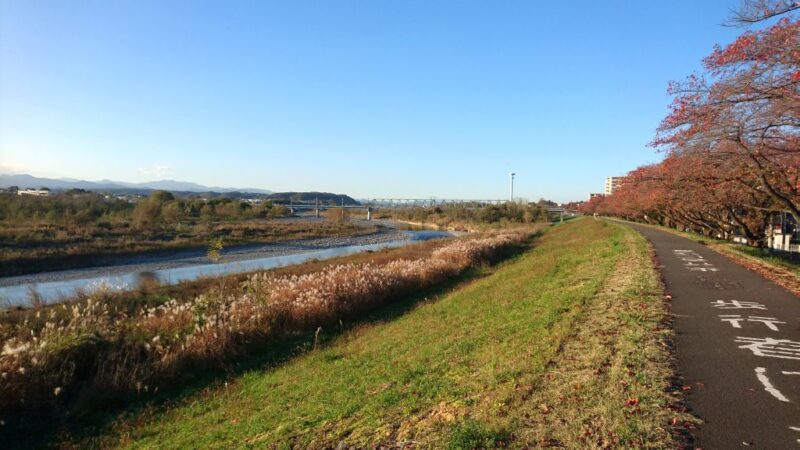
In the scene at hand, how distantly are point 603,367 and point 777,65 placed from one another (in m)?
6.31

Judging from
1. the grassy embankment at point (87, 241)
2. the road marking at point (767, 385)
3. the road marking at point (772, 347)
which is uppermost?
the road marking at point (772, 347)

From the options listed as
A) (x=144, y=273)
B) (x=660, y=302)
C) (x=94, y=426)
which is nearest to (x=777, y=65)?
(x=660, y=302)

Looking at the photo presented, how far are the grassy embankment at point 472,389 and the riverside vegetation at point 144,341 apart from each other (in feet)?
3.58

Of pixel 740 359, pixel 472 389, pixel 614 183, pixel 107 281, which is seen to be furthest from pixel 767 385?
pixel 614 183

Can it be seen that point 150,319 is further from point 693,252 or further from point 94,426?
point 693,252

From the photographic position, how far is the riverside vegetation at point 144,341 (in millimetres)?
8477

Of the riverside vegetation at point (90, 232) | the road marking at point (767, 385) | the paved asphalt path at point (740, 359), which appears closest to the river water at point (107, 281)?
the riverside vegetation at point (90, 232)

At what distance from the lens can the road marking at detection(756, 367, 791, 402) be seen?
4.93 meters

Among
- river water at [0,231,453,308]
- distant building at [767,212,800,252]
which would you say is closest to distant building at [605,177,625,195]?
distant building at [767,212,800,252]

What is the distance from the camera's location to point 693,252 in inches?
786

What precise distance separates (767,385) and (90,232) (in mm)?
56686

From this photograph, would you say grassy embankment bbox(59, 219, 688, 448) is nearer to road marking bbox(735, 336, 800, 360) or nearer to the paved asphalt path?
the paved asphalt path

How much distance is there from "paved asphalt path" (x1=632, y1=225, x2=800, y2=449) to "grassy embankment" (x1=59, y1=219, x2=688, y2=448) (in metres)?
0.32

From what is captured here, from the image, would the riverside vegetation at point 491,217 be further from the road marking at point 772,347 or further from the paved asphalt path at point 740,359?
the road marking at point 772,347
